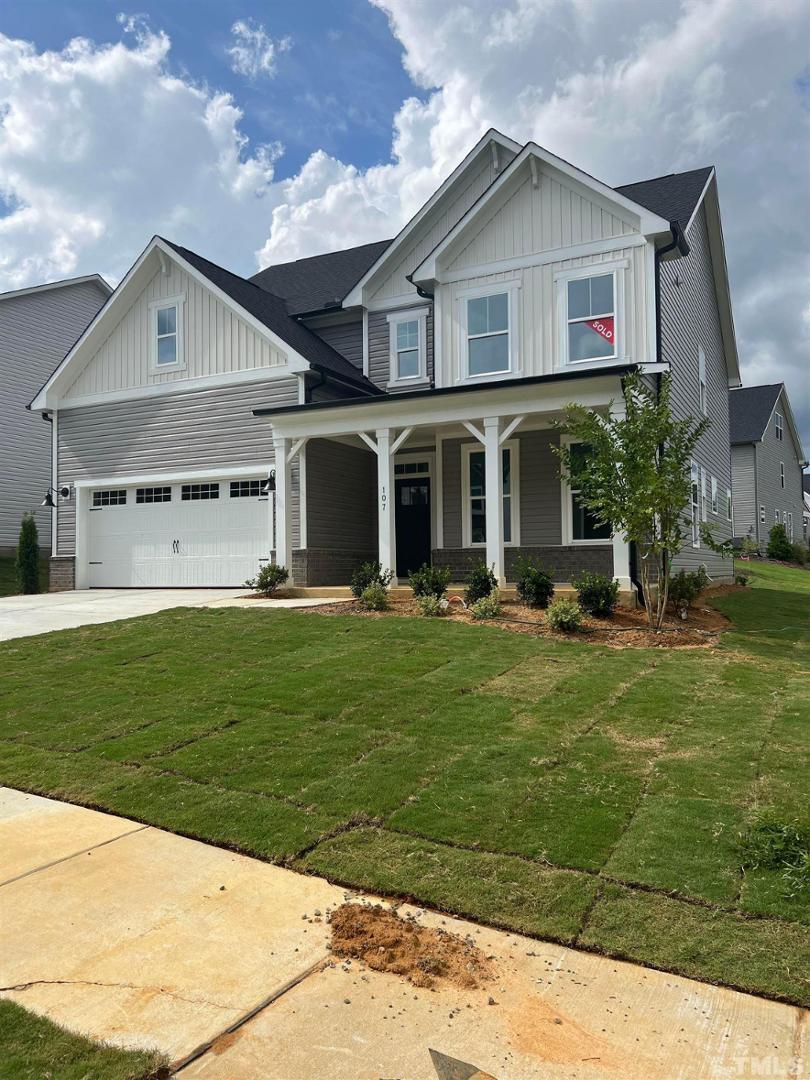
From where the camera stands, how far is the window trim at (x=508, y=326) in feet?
49.7

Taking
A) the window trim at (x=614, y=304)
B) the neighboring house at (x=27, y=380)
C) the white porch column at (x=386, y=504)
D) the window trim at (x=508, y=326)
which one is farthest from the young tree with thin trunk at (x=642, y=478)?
the neighboring house at (x=27, y=380)

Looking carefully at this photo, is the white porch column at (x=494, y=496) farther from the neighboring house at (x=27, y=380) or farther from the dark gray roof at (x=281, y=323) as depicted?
the neighboring house at (x=27, y=380)

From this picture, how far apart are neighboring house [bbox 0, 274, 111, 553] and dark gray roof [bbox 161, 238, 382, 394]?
10441mm

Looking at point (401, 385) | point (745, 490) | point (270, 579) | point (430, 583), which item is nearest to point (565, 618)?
point (430, 583)

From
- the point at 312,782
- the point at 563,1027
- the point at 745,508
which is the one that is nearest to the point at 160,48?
the point at 312,782

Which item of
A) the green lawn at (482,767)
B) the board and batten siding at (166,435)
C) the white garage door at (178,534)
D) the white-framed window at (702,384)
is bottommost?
the green lawn at (482,767)

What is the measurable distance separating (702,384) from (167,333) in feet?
43.6

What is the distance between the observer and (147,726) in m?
6.38

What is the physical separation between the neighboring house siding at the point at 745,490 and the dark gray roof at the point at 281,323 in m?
22.5

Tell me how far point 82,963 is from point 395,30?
13.1 m

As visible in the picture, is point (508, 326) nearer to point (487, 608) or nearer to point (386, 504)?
point (386, 504)

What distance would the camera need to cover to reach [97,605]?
14.4m

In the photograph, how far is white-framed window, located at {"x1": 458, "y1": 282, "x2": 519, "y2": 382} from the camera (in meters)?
15.2

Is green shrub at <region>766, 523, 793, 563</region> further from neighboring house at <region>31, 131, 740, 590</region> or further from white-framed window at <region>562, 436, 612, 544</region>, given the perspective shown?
white-framed window at <region>562, 436, 612, 544</region>
